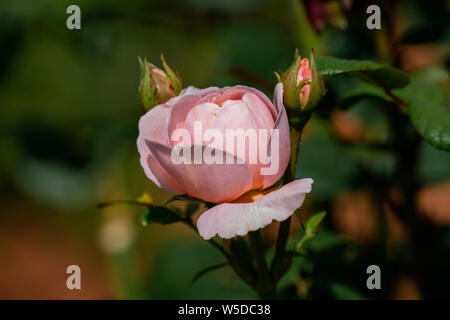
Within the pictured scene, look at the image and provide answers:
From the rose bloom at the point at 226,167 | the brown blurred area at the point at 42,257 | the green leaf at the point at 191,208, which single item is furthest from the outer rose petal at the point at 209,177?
the brown blurred area at the point at 42,257

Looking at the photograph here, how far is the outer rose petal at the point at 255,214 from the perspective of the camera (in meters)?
0.38

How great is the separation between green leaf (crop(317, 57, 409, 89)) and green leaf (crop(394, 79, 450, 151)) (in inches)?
0.8

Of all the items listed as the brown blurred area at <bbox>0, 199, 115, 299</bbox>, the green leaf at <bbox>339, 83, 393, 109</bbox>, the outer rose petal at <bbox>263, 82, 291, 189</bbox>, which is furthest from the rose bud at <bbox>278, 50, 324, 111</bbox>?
the brown blurred area at <bbox>0, 199, 115, 299</bbox>

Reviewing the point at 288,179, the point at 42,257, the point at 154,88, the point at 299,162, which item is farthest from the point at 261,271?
the point at 42,257

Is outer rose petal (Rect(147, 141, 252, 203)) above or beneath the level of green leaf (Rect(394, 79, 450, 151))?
beneath

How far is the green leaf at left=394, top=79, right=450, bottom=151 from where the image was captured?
0.44m

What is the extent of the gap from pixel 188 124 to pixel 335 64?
0.16 m

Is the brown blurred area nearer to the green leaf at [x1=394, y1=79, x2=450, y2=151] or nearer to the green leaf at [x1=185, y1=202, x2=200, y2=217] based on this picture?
the green leaf at [x1=185, y1=202, x2=200, y2=217]

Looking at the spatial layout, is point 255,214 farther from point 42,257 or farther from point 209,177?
point 42,257

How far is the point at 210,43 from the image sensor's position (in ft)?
3.92

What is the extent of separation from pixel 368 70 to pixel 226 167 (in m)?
0.19
